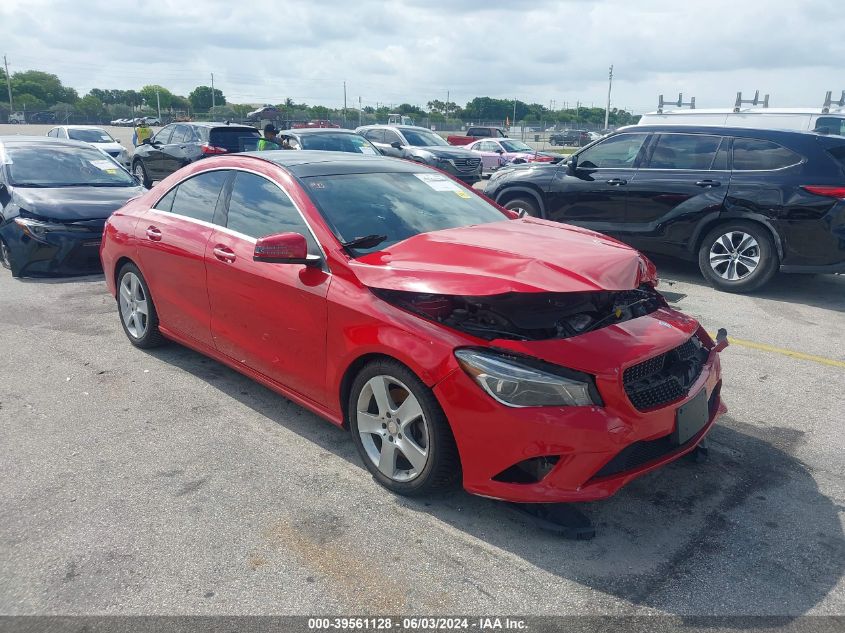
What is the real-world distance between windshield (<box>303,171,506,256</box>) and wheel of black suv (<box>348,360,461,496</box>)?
755 mm

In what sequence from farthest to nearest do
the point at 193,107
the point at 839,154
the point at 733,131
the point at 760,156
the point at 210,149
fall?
the point at 193,107 → the point at 210,149 → the point at 733,131 → the point at 760,156 → the point at 839,154

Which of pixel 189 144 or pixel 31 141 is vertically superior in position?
pixel 31 141

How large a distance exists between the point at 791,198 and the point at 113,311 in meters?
6.90

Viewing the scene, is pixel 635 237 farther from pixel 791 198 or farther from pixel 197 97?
pixel 197 97

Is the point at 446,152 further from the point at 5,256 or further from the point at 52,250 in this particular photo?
the point at 52,250

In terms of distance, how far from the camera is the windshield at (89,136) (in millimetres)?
20797

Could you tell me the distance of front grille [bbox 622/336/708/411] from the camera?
303 centimetres

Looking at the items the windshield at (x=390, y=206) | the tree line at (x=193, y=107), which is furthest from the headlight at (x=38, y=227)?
the tree line at (x=193, y=107)

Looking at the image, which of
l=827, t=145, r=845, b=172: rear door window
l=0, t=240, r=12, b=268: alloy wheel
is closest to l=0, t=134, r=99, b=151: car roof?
l=0, t=240, r=12, b=268: alloy wheel

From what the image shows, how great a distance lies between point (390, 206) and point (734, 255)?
16.2ft

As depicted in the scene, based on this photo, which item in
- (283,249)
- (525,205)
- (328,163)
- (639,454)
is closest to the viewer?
(639,454)

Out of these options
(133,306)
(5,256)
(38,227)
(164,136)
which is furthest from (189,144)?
(133,306)

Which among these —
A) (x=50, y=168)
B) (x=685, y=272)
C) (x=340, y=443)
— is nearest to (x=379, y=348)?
(x=340, y=443)

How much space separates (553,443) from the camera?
2.84m
